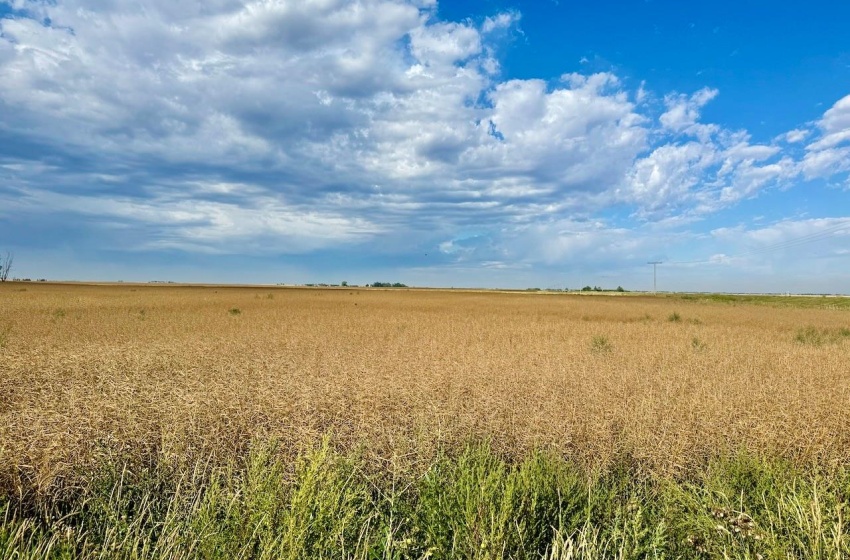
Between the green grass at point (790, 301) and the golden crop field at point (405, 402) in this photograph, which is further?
the green grass at point (790, 301)

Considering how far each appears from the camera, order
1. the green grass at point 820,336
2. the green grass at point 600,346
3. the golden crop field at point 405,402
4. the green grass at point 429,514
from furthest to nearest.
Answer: the green grass at point 820,336, the green grass at point 600,346, the golden crop field at point 405,402, the green grass at point 429,514

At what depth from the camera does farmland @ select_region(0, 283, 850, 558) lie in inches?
156

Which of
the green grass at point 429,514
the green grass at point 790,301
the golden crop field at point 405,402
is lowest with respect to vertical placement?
the green grass at point 429,514

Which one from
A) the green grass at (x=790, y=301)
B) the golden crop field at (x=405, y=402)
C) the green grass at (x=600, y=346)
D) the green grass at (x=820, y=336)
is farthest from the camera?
the green grass at (x=790, y=301)

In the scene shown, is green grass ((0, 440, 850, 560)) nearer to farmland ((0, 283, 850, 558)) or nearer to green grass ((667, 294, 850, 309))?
farmland ((0, 283, 850, 558))

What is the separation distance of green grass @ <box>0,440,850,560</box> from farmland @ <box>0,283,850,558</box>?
31 millimetres

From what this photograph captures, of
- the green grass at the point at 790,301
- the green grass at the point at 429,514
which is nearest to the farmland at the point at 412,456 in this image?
the green grass at the point at 429,514

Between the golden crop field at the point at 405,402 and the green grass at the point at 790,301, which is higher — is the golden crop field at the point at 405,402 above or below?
below

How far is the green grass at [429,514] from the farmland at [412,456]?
31 millimetres

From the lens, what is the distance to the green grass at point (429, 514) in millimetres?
3756

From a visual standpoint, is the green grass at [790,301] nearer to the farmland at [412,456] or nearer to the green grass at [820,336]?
the green grass at [820,336]

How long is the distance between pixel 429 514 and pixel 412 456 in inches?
57.7

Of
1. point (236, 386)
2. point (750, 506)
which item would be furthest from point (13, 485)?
point (750, 506)

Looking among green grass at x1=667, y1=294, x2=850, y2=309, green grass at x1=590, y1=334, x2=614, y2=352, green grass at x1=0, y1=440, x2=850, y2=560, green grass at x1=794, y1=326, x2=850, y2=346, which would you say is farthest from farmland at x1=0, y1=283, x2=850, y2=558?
green grass at x1=667, y1=294, x2=850, y2=309
